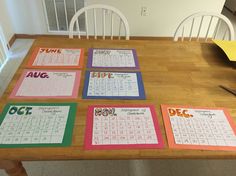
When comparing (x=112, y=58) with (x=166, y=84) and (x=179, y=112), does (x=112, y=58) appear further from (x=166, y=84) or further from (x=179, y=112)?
(x=179, y=112)

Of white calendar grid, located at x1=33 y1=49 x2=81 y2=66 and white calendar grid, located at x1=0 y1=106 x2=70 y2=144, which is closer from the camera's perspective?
white calendar grid, located at x1=0 y1=106 x2=70 y2=144

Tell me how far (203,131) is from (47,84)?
2.10ft

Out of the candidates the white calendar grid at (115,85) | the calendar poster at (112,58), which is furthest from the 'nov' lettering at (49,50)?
the white calendar grid at (115,85)

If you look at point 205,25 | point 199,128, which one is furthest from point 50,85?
point 205,25

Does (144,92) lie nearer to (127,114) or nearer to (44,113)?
(127,114)

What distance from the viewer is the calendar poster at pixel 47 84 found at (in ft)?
2.73

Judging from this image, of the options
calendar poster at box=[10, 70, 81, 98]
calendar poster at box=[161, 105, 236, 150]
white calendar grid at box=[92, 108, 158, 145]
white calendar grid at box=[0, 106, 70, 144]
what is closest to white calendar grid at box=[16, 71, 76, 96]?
calendar poster at box=[10, 70, 81, 98]

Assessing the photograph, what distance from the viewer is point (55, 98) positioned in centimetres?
82

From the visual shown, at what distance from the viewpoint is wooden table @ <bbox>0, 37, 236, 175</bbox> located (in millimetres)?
646

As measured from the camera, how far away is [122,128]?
721 mm

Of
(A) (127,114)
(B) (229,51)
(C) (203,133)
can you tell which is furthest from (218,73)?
(A) (127,114)

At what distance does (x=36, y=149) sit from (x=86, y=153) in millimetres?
157

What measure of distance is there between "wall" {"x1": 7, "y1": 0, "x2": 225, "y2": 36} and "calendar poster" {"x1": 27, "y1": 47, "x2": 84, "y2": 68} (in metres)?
1.52

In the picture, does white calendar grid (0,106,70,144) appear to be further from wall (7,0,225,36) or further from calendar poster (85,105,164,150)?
wall (7,0,225,36)
